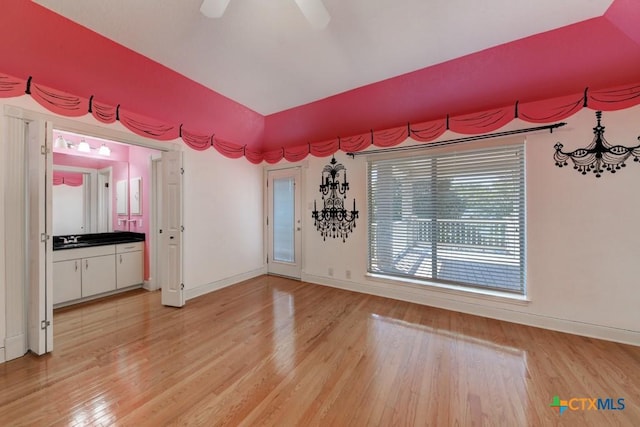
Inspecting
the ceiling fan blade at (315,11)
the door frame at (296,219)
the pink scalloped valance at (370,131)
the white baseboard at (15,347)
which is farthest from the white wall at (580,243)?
the white baseboard at (15,347)

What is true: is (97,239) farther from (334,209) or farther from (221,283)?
(334,209)

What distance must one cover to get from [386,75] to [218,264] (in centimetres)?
379

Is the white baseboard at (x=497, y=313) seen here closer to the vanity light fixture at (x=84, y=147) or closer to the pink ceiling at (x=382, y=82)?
the pink ceiling at (x=382, y=82)

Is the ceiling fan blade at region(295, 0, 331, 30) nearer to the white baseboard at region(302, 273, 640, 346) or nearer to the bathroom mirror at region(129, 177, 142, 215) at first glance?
the white baseboard at region(302, 273, 640, 346)

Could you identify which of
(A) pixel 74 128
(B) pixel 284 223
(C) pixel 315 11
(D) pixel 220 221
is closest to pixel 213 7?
(C) pixel 315 11

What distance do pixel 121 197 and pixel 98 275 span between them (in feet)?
4.85

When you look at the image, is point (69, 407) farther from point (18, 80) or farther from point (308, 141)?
point (308, 141)

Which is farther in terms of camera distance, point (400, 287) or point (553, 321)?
point (400, 287)

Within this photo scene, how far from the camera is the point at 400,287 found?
140 inches

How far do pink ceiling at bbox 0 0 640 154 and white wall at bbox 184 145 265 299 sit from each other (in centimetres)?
73

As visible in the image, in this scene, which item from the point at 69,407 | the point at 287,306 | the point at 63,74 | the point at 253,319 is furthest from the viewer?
the point at 287,306

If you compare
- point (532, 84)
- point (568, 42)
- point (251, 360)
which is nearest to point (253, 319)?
point (251, 360)

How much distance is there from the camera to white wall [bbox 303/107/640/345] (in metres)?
2.37

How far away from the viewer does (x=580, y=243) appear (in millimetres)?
2551
